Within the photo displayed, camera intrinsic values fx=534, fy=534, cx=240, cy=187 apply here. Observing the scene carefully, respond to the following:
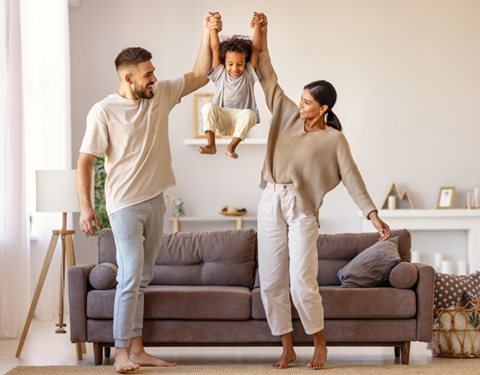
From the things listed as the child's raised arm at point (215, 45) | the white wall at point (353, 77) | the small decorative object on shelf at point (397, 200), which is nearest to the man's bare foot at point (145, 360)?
the child's raised arm at point (215, 45)

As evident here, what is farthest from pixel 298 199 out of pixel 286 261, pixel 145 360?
pixel 145 360

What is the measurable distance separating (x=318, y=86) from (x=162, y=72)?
126 inches

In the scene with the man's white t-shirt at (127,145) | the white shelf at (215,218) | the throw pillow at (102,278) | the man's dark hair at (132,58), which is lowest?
the throw pillow at (102,278)

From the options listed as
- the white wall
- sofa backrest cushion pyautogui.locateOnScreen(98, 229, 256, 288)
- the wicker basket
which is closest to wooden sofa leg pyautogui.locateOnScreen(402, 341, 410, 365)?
the wicker basket

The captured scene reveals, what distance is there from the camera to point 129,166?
2688 mm

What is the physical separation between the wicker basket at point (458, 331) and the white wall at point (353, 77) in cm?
237

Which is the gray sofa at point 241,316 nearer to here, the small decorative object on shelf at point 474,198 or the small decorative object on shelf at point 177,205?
the small decorative object on shelf at point 177,205

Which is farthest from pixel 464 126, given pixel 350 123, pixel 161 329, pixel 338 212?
pixel 161 329

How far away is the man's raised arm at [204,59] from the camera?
262 centimetres

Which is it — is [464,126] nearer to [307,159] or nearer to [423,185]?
[423,185]

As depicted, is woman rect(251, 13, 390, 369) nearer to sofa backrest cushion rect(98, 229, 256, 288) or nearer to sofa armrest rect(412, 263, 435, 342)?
sofa armrest rect(412, 263, 435, 342)

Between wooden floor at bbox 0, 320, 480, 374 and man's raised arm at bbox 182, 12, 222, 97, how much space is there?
159 cm

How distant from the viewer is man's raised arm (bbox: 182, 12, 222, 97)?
2619 mm

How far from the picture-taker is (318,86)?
108 inches
